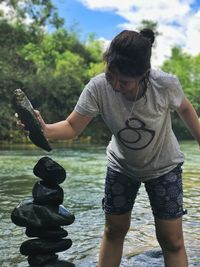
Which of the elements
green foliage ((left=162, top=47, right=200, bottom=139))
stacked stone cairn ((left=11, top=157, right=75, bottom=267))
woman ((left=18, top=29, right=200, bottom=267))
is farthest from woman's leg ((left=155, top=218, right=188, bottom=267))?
green foliage ((left=162, top=47, right=200, bottom=139))

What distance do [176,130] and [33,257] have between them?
39680 millimetres

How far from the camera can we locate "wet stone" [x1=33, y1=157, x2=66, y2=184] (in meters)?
4.12

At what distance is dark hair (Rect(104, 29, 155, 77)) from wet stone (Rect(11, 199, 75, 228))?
157cm

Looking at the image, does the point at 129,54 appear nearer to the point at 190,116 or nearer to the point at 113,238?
the point at 190,116

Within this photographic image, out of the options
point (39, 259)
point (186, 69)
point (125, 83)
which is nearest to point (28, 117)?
point (125, 83)

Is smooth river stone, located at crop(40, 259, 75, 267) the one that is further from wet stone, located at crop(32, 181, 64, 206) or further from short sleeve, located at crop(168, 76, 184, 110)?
short sleeve, located at crop(168, 76, 184, 110)

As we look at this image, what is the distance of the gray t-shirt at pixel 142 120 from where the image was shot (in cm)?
310

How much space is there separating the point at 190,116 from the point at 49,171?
1347 mm

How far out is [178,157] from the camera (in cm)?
329

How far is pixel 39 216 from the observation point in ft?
13.4

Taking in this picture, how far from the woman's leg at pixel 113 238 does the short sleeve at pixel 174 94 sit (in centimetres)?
80

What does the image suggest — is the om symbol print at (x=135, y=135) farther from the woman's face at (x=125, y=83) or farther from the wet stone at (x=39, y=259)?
the wet stone at (x=39, y=259)

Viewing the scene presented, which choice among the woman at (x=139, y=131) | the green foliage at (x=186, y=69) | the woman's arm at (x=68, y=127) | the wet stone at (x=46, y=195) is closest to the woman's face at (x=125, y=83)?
the woman at (x=139, y=131)

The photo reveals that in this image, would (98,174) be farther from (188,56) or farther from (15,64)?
(188,56)
